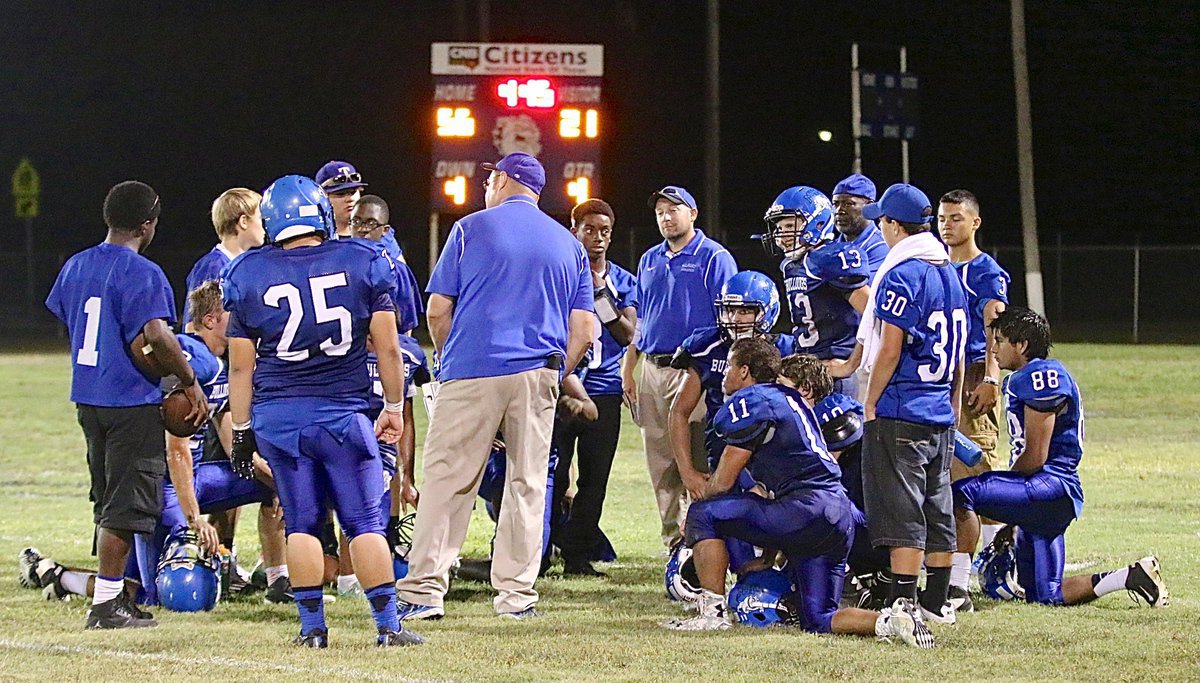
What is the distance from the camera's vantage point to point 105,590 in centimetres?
696

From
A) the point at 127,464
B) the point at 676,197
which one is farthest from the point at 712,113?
the point at 127,464

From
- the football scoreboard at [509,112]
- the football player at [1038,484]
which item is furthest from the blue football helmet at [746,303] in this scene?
the football scoreboard at [509,112]

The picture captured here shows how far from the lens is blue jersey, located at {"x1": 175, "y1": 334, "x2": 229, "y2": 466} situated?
748cm

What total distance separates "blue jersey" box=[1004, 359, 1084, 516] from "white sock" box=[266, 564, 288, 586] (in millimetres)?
3481

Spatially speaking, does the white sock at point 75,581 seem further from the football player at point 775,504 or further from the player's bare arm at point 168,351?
the football player at point 775,504

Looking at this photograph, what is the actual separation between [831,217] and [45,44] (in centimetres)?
5171

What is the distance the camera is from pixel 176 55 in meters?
54.4

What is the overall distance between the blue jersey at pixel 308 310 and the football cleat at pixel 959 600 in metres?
2.84

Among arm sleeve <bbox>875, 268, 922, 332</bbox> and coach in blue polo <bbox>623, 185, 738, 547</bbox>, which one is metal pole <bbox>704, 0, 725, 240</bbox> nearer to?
coach in blue polo <bbox>623, 185, 738, 547</bbox>

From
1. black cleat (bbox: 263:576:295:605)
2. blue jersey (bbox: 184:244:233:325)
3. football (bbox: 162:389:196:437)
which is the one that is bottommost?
black cleat (bbox: 263:576:295:605)

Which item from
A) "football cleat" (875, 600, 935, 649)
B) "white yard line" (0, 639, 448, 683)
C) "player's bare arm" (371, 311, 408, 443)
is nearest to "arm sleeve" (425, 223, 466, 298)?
"player's bare arm" (371, 311, 408, 443)

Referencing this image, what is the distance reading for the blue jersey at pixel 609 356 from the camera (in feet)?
29.8

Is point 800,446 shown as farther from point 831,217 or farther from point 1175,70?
point 1175,70

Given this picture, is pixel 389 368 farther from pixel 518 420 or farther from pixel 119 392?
pixel 119 392
